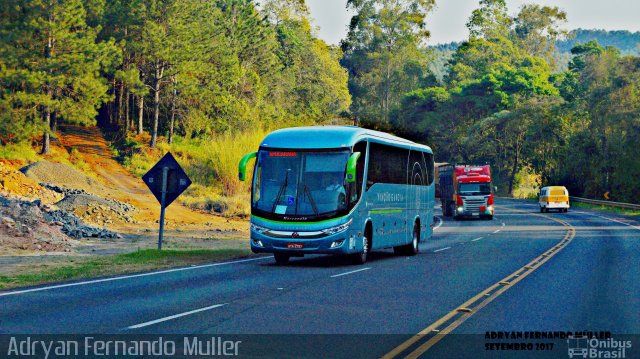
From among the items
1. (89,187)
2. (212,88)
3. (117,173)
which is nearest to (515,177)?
(212,88)

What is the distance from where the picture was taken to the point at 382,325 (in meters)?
12.1

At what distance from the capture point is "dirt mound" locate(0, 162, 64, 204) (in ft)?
135

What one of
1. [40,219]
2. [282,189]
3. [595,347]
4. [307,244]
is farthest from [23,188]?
[595,347]

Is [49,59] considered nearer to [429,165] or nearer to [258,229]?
[429,165]

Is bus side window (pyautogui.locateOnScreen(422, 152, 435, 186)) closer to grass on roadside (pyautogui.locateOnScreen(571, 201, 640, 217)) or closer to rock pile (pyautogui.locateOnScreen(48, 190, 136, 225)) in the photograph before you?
rock pile (pyautogui.locateOnScreen(48, 190, 136, 225))

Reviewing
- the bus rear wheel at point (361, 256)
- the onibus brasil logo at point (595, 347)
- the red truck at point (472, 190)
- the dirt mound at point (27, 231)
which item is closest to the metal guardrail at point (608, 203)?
the red truck at point (472, 190)

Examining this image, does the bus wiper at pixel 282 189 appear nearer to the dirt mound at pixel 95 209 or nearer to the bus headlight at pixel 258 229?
the bus headlight at pixel 258 229

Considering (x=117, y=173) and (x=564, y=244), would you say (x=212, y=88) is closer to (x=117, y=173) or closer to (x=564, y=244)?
(x=117, y=173)

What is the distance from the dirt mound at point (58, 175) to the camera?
48.3m

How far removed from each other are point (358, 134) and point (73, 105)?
120ft

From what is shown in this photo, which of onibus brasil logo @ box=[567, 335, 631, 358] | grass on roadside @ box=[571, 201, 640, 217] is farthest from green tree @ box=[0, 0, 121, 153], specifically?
onibus brasil logo @ box=[567, 335, 631, 358]

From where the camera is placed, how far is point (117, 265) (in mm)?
21641

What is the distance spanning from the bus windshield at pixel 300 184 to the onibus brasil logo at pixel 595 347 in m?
10.8

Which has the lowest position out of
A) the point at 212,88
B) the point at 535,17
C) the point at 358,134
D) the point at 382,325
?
the point at 382,325
